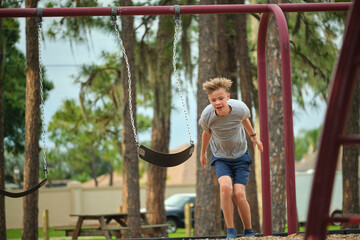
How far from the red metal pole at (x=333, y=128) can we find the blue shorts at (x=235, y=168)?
2.85 metres

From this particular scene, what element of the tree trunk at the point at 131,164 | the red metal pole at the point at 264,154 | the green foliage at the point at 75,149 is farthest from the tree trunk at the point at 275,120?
the green foliage at the point at 75,149

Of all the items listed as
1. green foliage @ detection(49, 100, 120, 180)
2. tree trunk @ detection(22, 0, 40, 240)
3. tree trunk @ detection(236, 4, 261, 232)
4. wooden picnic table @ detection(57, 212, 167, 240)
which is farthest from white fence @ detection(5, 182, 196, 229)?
tree trunk @ detection(22, 0, 40, 240)

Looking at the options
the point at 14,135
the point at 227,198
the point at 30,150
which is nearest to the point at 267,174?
the point at 227,198

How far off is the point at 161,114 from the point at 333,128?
1223 cm

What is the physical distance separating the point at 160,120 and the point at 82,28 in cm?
370

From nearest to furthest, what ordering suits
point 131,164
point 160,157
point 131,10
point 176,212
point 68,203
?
1. point 160,157
2. point 131,10
3. point 131,164
4. point 176,212
5. point 68,203

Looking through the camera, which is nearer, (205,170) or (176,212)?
(205,170)

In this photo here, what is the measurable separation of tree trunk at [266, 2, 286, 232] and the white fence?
1642 centimetres

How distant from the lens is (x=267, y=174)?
543 cm

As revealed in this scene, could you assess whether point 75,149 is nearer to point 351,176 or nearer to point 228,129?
point 351,176

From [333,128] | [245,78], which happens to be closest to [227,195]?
[333,128]

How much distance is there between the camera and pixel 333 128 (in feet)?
6.73

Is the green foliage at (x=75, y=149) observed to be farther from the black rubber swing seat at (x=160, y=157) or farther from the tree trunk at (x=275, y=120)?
the black rubber swing seat at (x=160, y=157)

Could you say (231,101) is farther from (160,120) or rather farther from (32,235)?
(160,120)
